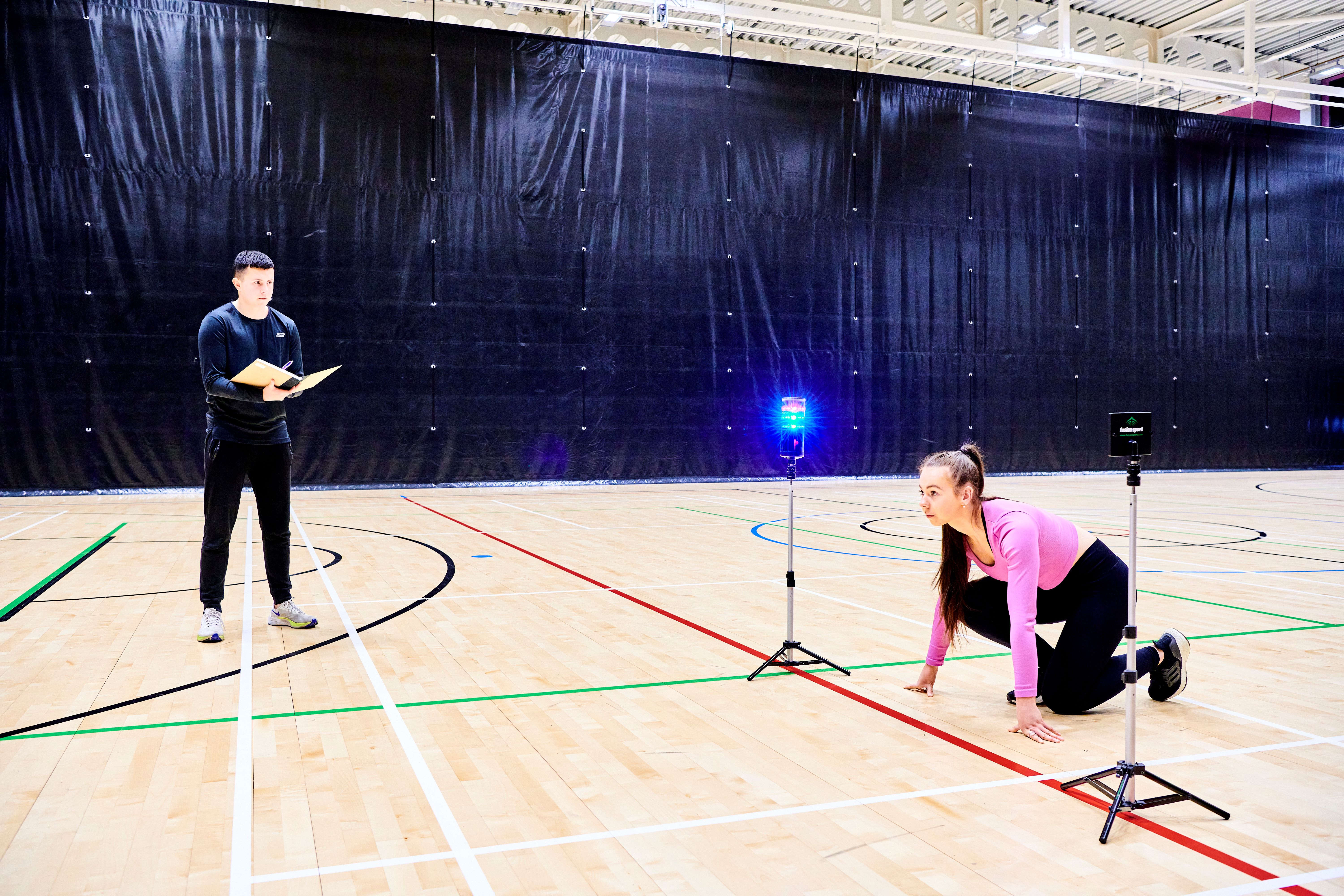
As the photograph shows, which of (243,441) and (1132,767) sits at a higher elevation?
(243,441)

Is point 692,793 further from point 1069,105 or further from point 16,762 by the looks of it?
point 1069,105

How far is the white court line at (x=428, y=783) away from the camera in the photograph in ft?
6.02

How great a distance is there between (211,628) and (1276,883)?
11.4 ft

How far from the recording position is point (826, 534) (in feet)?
25.2

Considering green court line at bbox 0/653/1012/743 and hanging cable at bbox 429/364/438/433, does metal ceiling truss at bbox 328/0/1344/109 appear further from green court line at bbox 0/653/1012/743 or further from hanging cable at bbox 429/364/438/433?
green court line at bbox 0/653/1012/743

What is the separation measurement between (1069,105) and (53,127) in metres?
13.7

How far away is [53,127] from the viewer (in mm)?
10953

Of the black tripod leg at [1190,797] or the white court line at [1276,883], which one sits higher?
the black tripod leg at [1190,797]

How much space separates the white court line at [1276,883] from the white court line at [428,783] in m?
1.27

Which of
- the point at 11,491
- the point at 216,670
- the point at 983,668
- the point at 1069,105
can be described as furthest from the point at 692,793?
the point at 1069,105

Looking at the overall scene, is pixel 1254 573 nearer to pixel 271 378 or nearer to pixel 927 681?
pixel 927 681

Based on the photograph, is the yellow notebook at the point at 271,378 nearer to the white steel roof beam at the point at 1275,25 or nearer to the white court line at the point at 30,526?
the white court line at the point at 30,526

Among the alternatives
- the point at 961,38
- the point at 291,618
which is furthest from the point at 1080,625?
the point at 961,38

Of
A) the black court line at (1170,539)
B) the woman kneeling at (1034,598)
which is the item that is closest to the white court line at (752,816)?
the woman kneeling at (1034,598)
